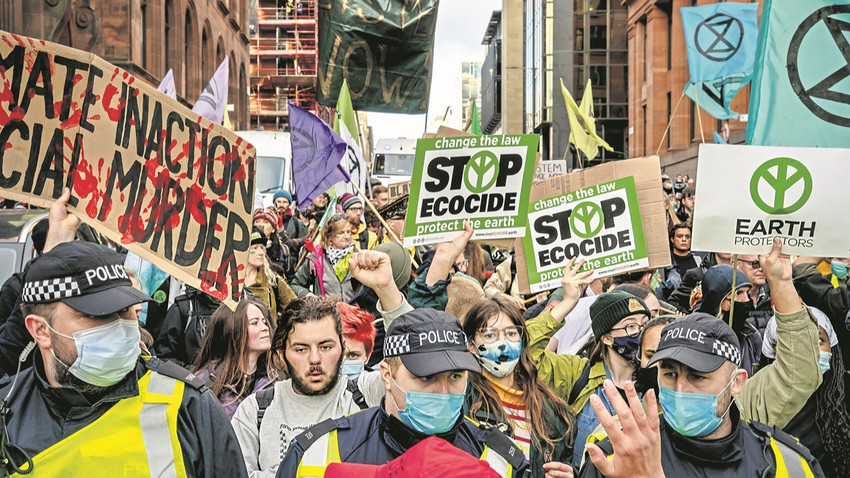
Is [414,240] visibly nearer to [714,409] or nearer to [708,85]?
[714,409]

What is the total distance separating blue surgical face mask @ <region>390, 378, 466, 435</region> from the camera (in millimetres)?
3318

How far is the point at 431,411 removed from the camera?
332 centimetres

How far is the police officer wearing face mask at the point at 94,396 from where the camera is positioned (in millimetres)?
3049

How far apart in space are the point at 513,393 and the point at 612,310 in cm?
83

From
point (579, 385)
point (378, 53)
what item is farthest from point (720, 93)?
point (579, 385)

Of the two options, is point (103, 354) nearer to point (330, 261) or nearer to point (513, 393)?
point (513, 393)

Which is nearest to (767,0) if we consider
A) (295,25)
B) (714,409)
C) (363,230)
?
(714,409)

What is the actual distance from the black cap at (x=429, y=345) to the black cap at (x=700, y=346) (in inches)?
29.2

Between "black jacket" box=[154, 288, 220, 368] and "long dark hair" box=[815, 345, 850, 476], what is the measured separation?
373cm

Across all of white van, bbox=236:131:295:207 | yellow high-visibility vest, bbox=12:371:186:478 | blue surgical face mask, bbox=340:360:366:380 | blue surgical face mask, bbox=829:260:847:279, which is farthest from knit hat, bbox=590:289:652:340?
white van, bbox=236:131:295:207

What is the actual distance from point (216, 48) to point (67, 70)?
111 feet

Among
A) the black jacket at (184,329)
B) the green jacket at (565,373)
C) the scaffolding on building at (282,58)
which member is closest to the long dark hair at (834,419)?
the green jacket at (565,373)

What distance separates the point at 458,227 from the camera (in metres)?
6.18

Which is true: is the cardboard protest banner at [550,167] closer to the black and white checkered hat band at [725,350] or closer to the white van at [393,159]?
the white van at [393,159]
